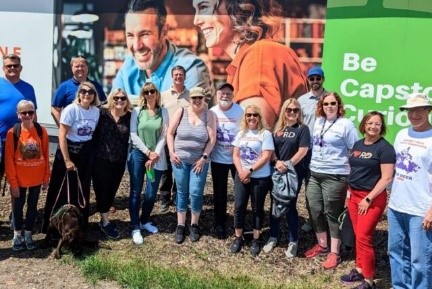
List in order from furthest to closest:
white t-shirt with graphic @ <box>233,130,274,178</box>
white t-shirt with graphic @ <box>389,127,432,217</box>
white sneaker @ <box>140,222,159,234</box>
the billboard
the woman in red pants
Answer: the billboard → white sneaker @ <box>140,222,159,234</box> → white t-shirt with graphic @ <box>233,130,274,178</box> → the woman in red pants → white t-shirt with graphic @ <box>389,127,432,217</box>

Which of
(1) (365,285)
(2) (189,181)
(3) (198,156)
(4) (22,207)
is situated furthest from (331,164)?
(4) (22,207)

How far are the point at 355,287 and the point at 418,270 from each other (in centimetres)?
85

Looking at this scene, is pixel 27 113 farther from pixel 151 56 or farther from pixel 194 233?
pixel 151 56

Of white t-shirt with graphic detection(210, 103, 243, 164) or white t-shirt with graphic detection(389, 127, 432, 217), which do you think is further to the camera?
white t-shirt with graphic detection(210, 103, 243, 164)

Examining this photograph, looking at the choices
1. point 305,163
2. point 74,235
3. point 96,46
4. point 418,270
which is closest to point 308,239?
point 305,163

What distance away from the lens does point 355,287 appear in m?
5.30

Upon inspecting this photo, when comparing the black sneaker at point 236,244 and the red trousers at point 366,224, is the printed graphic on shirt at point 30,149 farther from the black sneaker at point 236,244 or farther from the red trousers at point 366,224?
the red trousers at point 366,224

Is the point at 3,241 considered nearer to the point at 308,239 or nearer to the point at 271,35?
the point at 308,239

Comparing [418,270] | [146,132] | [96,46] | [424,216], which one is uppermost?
[96,46]

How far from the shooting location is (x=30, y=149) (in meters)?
5.71

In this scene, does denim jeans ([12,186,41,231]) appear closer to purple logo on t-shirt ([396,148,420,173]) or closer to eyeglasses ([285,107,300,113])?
eyeglasses ([285,107,300,113])

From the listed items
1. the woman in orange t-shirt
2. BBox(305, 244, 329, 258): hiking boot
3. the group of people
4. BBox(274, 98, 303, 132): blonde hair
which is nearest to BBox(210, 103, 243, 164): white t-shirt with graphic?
the group of people

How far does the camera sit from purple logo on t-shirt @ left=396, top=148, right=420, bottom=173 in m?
4.49

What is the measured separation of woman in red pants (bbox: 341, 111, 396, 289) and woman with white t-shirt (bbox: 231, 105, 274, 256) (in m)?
0.92
